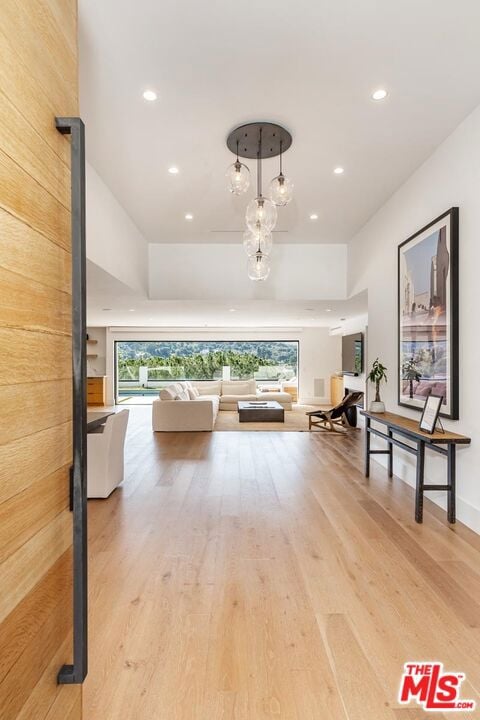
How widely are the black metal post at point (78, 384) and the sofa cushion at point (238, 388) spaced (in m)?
10.6

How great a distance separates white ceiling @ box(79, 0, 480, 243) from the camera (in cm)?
214

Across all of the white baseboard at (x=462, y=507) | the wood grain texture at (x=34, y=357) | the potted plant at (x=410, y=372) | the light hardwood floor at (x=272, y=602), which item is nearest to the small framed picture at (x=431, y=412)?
the potted plant at (x=410, y=372)

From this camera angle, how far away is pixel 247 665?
1.77 metres

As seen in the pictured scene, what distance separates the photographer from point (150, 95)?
278 cm

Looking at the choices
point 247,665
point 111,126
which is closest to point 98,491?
point 247,665

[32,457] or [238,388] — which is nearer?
[32,457]

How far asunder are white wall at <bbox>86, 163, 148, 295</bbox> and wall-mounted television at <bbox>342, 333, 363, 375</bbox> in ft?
17.7

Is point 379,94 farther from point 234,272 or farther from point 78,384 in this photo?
point 234,272

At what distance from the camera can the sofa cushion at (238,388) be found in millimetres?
11672

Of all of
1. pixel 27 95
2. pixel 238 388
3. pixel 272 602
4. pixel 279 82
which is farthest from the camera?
pixel 238 388

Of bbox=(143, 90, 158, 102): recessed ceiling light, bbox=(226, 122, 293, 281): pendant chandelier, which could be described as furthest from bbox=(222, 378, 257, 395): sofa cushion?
bbox=(143, 90, 158, 102): recessed ceiling light

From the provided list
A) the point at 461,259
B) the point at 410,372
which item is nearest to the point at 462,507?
the point at 410,372

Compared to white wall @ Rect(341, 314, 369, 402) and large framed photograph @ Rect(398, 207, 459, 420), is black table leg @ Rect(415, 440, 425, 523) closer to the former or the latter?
large framed photograph @ Rect(398, 207, 459, 420)

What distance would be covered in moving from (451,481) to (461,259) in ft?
5.91
